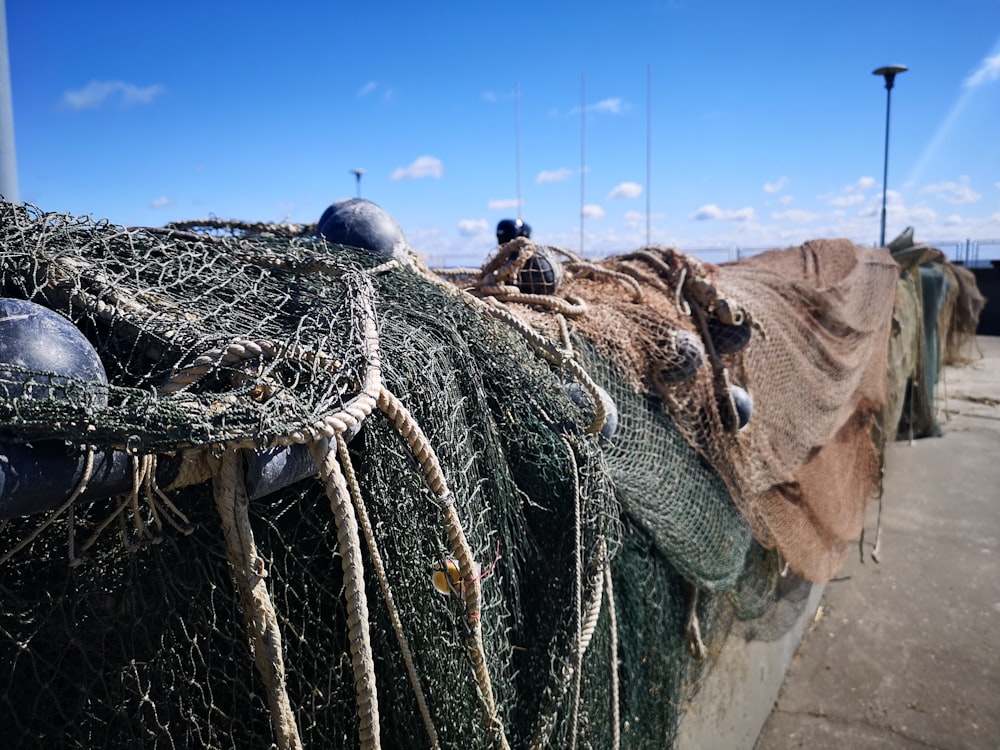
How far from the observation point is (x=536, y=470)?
1.87 m

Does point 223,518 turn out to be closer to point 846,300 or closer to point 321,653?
point 321,653

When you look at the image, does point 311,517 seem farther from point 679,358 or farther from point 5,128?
point 5,128

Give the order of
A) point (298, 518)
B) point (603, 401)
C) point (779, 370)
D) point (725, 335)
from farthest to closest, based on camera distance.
A: point (779, 370) < point (725, 335) < point (603, 401) < point (298, 518)

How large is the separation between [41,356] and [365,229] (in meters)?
1.18

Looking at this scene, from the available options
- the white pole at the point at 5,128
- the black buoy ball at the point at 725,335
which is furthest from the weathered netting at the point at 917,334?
the white pole at the point at 5,128

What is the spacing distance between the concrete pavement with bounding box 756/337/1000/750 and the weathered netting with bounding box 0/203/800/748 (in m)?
2.78

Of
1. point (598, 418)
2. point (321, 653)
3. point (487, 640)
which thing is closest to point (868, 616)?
point (598, 418)

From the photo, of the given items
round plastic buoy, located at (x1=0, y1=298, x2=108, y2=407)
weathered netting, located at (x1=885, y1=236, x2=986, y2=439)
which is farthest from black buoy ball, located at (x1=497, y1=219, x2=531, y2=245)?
weathered netting, located at (x1=885, y1=236, x2=986, y2=439)

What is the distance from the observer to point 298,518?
1367 mm

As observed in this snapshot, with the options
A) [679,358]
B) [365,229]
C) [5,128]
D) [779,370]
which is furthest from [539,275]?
[5,128]

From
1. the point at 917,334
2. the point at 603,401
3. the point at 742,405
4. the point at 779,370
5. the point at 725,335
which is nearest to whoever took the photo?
the point at 603,401

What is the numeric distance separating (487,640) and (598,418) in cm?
67

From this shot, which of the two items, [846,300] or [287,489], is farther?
[846,300]

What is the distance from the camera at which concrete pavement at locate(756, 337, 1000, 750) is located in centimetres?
389
